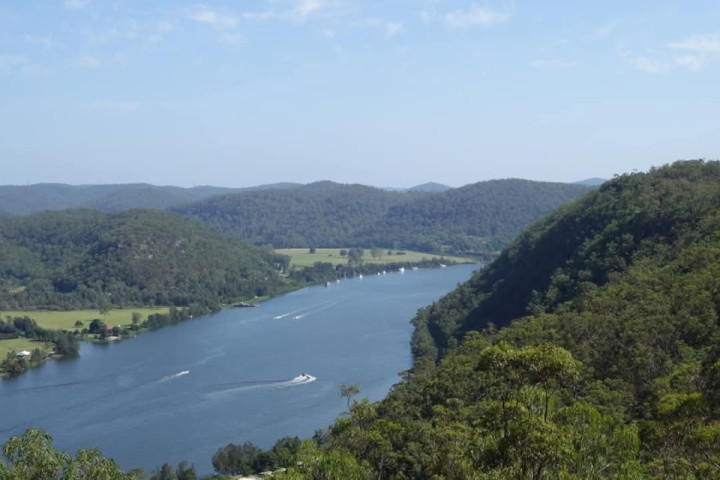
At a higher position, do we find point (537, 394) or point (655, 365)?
point (537, 394)

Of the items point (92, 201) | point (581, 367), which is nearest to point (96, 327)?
point (581, 367)

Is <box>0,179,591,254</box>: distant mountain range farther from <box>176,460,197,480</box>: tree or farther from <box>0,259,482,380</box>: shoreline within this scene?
<box>176,460,197,480</box>: tree

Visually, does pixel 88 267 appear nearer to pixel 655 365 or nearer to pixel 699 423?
pixel 655 365

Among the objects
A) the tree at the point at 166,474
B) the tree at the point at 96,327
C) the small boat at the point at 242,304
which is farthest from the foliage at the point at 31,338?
the tree at the point at 166,474

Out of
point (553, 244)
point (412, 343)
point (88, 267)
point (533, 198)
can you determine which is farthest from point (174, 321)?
point (533, 198)

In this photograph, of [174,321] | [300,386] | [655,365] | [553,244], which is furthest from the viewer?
[174,321]

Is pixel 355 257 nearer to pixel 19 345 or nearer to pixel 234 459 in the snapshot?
pixel 19 345
